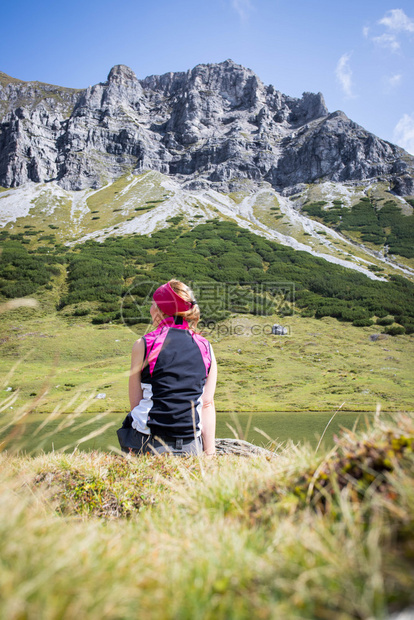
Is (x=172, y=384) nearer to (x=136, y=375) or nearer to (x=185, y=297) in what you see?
(x=136, y=375)

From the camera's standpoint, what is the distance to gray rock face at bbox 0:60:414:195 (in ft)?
336

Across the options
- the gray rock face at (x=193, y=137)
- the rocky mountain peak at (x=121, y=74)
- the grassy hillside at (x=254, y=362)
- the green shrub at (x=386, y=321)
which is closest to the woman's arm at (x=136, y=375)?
the grassy hillside at (x=254, y=362)

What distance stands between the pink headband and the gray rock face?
103474 millimetres

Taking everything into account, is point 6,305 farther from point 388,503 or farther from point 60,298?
point 60,298

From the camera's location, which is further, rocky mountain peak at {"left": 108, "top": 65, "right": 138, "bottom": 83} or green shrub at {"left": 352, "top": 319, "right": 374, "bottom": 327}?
rocky mountain peak at {"left": 108, "top": 65, "right": 138, "bottom": 83}

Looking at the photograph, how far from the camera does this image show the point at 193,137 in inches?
4924

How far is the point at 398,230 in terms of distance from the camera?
67.9 m

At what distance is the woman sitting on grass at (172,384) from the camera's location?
333 cm

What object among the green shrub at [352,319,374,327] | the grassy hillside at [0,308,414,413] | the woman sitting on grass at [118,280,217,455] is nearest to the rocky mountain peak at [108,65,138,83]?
the grassy hillside at [0,308,414,413]

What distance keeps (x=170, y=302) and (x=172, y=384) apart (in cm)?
89

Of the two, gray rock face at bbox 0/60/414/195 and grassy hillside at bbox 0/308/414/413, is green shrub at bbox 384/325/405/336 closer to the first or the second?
grassy hillside at bbox 0/308/414/413

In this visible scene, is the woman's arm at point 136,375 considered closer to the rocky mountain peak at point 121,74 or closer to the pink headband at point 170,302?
the pink headband at point 170,302

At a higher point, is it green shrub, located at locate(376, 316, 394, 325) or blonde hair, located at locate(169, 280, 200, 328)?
blonde hair, located at locate(169, 280, 200, 328)

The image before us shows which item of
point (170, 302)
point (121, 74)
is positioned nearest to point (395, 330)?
point (170, 302)
